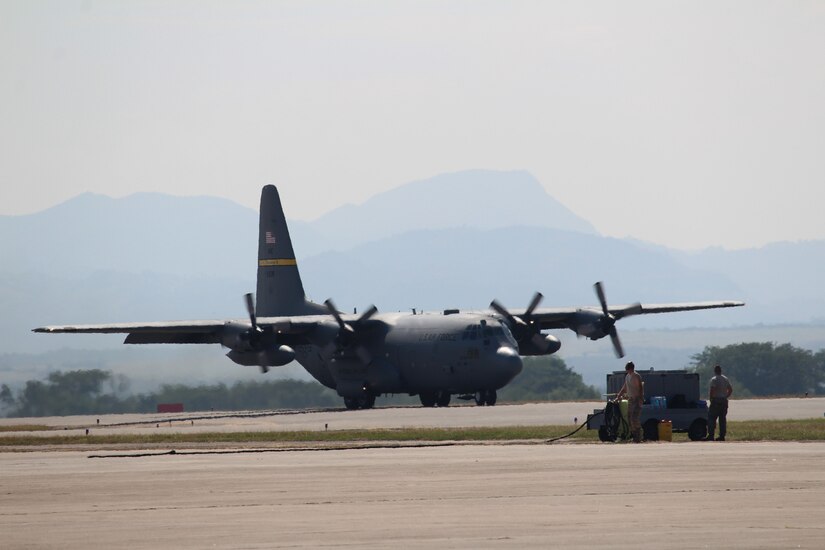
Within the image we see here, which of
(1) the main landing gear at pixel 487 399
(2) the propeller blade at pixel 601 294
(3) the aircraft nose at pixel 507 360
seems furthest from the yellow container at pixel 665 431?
(1) the main landing gear at pixel 487 399

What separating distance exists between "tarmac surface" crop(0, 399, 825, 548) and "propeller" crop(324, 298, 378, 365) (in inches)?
1263

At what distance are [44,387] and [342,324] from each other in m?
17.7

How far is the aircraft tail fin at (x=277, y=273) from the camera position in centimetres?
7119

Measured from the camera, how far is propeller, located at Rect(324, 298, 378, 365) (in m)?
64.2

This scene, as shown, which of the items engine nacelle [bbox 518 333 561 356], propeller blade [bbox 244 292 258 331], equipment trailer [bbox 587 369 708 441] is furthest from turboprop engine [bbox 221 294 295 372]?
equipment trailer [bbox 587 369 708 441]

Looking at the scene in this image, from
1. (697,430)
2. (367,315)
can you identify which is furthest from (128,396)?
(697,430)

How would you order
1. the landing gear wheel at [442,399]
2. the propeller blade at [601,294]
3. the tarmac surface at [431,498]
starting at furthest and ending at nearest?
1. the landing gear wheel at [442,399]
2. the propeller blade at [601,294]
3. the tarmac surface at [431,498]

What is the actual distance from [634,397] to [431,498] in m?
13.4

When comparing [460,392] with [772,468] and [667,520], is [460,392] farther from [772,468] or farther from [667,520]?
[667,520]

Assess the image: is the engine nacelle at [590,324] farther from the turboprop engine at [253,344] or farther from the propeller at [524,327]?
the turboprop engine at [253,344]

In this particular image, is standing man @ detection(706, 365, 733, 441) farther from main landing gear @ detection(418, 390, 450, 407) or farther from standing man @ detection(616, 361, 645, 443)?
main landing gear @ detection(418, 390, 450, 407)

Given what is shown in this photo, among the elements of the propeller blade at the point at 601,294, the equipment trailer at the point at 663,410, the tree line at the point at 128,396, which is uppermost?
the propeller blade at the point at 601,294

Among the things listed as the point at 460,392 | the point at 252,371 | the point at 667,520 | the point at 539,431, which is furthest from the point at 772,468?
the point at 252,371

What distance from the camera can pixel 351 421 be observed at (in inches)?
2026
